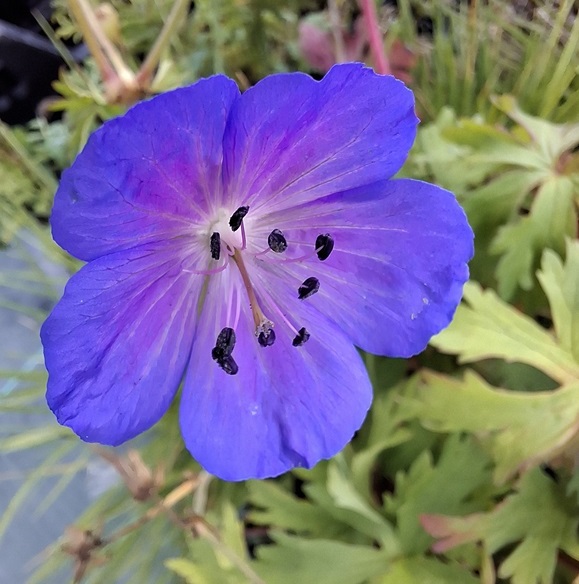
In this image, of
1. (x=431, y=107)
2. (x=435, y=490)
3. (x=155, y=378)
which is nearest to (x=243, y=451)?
(x=155, y=378)

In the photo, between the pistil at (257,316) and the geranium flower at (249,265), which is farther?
the pistil at (257,316)

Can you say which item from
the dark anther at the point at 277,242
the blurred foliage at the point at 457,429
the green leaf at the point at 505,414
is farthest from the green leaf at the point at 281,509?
the dark anther at the point at 277,242

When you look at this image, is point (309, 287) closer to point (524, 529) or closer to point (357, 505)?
point (357, 505)

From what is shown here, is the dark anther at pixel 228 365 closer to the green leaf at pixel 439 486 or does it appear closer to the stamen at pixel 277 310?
the stamen at pixel 277 310

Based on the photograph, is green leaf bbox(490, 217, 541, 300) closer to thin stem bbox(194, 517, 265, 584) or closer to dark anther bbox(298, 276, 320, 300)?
dark anther bbox(298, 276, 320, 300)

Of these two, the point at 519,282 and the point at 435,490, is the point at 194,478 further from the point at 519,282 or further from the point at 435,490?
the point at 519,282

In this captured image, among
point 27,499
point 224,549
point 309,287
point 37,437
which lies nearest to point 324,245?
point 309,287
